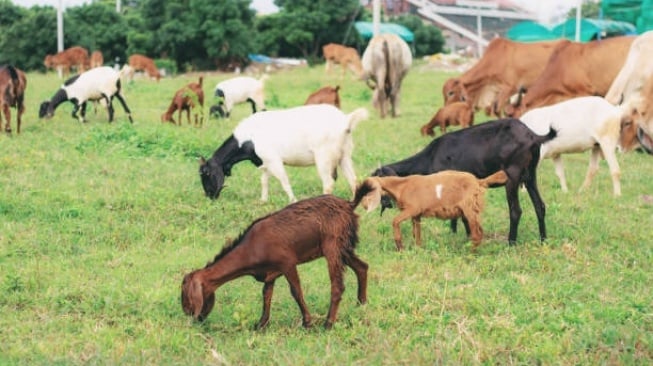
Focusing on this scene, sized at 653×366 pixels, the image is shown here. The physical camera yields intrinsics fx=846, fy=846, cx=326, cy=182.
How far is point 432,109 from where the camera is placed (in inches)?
810

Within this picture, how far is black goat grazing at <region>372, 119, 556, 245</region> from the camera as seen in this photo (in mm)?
7754

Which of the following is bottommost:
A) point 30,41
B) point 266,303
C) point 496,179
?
point 266,303

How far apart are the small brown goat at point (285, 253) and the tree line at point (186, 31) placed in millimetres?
30232

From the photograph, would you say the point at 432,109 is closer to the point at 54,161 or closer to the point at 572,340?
the point at 54,161

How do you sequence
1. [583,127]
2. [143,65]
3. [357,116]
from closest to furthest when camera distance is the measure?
[357,116] < [583,127] < [143,65]

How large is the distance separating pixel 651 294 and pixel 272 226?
2828 millimetres

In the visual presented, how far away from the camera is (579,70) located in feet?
50.3

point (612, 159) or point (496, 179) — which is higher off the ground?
point (496, 179)

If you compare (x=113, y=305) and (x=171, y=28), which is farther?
(x=171, y=28)

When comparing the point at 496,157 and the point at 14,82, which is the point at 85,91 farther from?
the point at 496,157

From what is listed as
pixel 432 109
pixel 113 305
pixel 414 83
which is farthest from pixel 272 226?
pixel 414 83

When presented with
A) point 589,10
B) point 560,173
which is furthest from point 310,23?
point 589,10

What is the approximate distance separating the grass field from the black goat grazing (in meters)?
0.42

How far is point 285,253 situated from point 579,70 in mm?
11300
